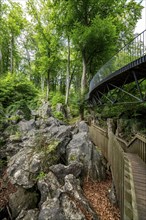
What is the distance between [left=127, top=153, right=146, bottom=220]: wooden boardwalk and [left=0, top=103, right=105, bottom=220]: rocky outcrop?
4.58 ft

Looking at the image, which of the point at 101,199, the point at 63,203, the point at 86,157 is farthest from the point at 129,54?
the point at 63,203

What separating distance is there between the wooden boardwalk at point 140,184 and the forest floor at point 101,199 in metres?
1.23

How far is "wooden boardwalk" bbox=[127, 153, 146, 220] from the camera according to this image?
8.54ft

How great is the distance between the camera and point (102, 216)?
407cm

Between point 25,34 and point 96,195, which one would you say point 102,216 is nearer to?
point 96,195

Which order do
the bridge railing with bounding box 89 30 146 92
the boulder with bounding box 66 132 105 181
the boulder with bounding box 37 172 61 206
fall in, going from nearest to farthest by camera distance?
the boulder with bounding box 37 172 61 206 < the boulder with bounding box 66 132 105 181 < the bridge railing with bounding box 89 30 146 92

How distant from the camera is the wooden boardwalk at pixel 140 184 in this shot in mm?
2604

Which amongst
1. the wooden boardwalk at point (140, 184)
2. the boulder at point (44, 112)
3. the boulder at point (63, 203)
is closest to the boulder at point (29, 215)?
the boulder at point (63, 203)

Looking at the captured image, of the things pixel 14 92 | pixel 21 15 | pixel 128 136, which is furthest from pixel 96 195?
pixel 21 15

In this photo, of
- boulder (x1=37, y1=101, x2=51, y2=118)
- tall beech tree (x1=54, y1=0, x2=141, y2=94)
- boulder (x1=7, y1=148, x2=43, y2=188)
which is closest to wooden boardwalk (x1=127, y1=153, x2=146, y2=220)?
boulder (x1=7, y1=148, x2=43, y2=188)

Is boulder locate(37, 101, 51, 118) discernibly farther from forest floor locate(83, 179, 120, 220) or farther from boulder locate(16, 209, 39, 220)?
boulder locate(16, 209, 39, 220)

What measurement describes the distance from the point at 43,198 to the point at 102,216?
170 centimetres

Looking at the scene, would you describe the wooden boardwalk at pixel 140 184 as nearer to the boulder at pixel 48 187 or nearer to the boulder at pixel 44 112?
the boulder at pixel 48 187

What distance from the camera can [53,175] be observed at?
512cm
